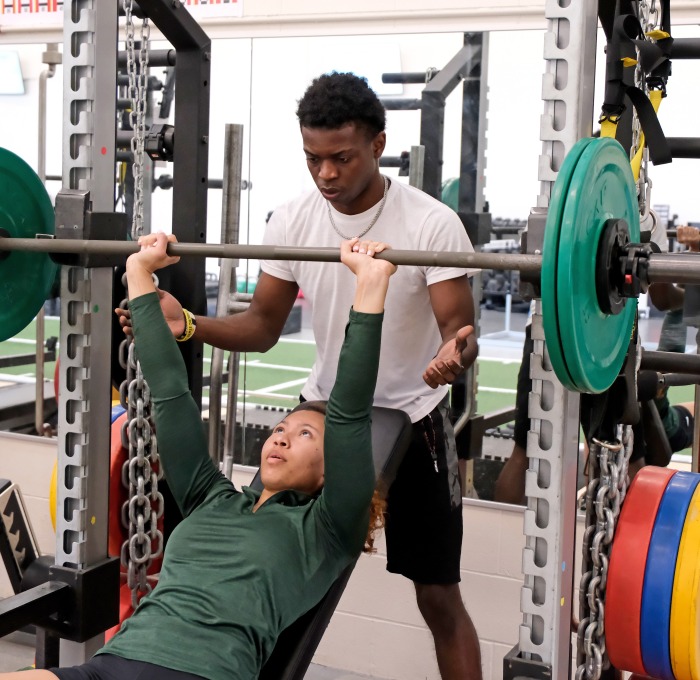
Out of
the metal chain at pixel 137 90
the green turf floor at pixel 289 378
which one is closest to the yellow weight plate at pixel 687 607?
the metal chain at pixel 137 90

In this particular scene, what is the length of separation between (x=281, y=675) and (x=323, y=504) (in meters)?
0.35

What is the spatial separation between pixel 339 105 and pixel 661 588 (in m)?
1.21

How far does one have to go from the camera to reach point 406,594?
3166 millimetres

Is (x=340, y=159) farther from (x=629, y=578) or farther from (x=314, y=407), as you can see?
(x=629, y=578)

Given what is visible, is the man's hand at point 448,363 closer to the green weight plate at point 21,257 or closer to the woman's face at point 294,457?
the woman's face at point 294,457

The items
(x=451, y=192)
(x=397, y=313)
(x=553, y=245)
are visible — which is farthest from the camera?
(x=451, y=192)

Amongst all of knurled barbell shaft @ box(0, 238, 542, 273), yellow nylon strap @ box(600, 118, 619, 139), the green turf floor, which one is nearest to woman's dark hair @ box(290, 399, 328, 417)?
knurled barbell shaft @ box(0, 238, 542, 273)

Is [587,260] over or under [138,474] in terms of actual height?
over

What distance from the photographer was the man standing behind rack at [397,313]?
214 cm

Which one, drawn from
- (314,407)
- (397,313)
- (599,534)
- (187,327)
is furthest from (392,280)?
(599,534)

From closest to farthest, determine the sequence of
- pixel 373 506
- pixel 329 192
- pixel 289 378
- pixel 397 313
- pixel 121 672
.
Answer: pixel 121 672, pixel 373 506, pixel 329 192, pixel 397 313, pixel 289 378

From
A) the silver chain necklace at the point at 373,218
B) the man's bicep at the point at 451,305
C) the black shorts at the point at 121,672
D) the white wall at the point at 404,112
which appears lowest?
the black shorts at the point at 121,672

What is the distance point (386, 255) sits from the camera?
1734 millimetres

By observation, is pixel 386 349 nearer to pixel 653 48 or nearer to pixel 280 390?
pixel 653 48
